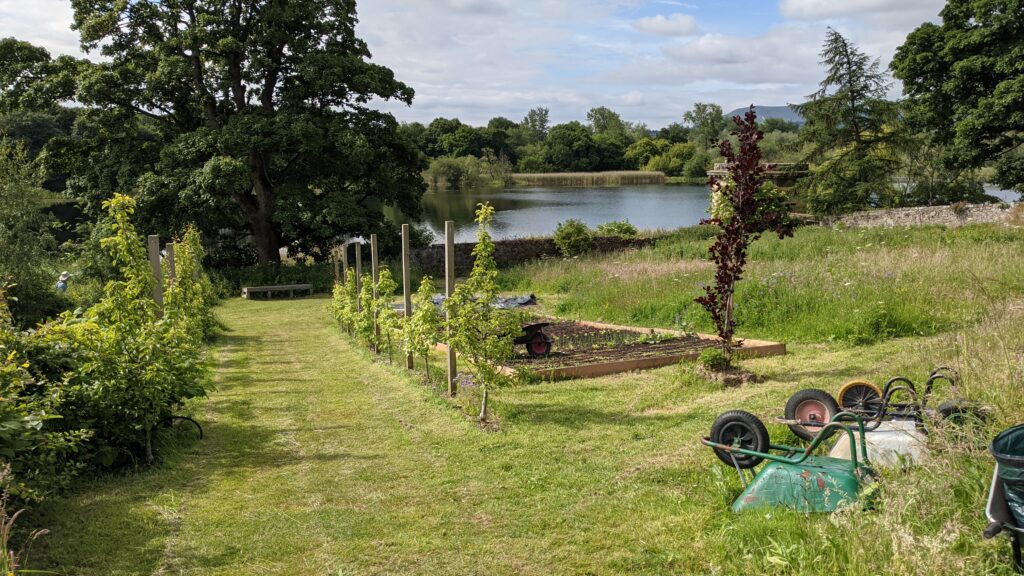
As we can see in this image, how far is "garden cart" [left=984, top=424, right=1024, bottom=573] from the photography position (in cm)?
288

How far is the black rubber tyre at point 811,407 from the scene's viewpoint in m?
5.12

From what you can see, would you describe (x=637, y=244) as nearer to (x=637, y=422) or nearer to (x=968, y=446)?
(x=637, y=422)

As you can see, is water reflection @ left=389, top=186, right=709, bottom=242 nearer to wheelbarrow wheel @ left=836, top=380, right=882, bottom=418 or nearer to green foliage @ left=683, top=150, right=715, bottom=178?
green foliage @ left=683, top=150, right=715, bottom=178

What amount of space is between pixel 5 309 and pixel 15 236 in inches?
582

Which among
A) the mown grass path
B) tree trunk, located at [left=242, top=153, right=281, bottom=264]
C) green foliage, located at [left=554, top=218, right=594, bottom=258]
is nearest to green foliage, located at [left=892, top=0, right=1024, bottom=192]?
green foliage, located at [left=554, top=218, right=594, bottom=258]

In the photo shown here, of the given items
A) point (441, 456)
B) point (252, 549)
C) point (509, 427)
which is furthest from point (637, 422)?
point (252, 549)

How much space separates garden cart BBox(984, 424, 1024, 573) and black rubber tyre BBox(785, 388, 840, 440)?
2.07 m

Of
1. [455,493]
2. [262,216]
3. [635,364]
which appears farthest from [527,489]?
[262,216]

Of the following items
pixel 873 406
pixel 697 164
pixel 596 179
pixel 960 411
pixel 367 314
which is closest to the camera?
pixel 960 411

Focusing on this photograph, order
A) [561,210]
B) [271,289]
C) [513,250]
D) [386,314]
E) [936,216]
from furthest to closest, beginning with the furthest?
[561,210], [513,250], [936,216], [271,289], [386,314]

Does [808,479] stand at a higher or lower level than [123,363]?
lower

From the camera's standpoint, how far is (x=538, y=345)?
9.49m

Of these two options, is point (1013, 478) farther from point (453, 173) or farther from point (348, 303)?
point (453, 173)

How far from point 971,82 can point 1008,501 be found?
28179 mm
